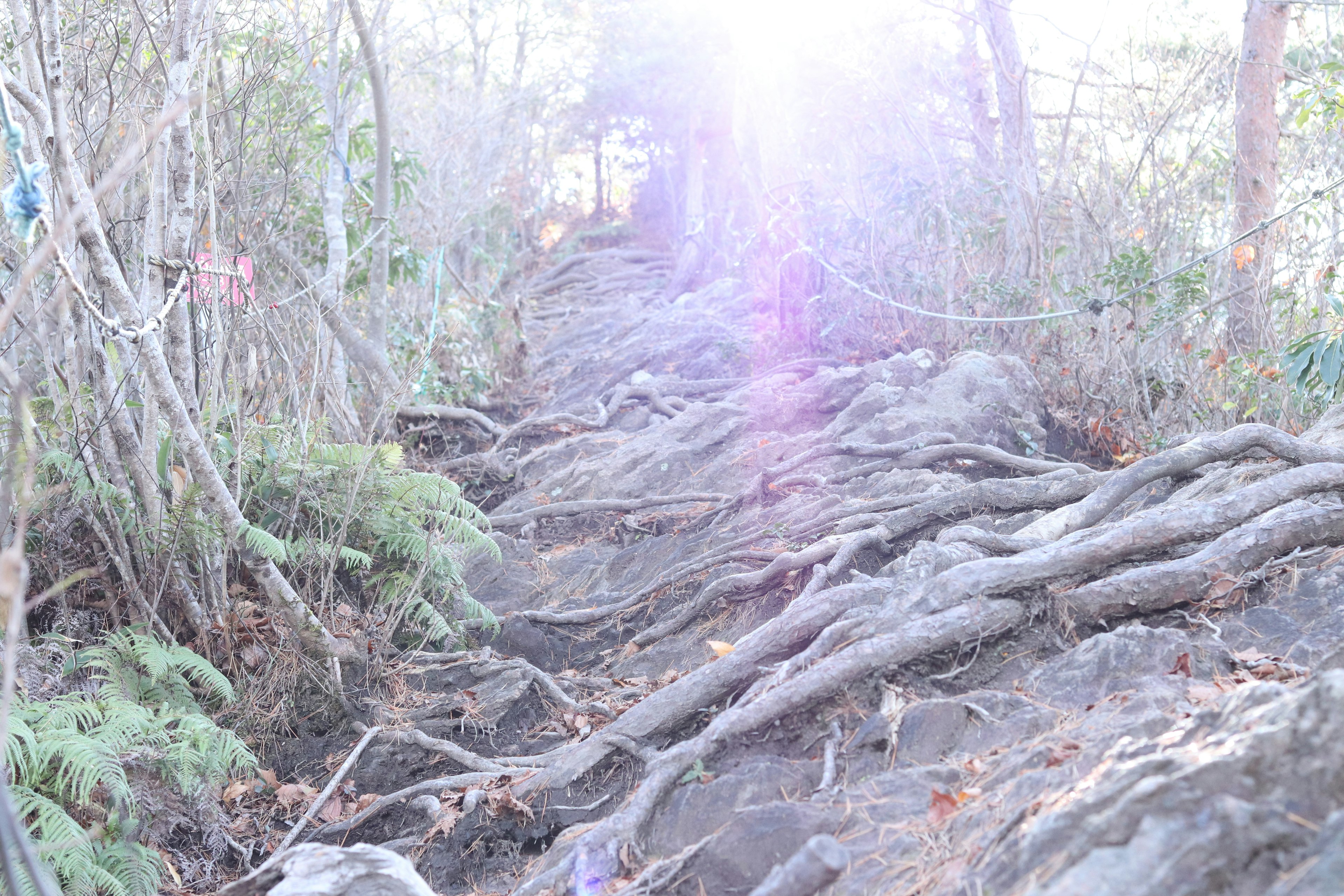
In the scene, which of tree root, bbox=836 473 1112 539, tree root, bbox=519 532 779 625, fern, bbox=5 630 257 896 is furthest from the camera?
tree root, bbox=519 532 779 625

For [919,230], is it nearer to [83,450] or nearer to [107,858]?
[83,450]

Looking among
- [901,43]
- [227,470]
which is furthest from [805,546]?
[901,43]

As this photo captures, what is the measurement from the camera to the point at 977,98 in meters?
10.2

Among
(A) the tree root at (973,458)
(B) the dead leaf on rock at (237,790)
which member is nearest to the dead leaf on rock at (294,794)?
(B) the dead leaf on rock at (237,790)

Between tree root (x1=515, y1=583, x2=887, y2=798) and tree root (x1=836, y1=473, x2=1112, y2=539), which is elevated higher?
tree root (x1=836, y1=473, x2=1112, y2=539)

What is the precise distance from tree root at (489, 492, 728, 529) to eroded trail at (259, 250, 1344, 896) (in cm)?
40

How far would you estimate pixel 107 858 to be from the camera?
2891 millimetres

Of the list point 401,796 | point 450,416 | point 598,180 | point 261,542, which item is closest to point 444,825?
point 401,796

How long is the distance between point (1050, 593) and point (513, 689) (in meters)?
2.26

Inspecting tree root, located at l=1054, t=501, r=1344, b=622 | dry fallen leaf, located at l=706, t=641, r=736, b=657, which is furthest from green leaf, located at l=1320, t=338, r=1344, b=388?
dry fallen leaf, located at l=706, t=641, r=736, b=657

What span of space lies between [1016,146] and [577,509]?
Answer: 4.77m

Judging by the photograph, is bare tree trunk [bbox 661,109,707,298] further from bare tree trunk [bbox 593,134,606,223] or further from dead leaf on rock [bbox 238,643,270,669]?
dead leaf on rock [bbox 238,643,270,669]

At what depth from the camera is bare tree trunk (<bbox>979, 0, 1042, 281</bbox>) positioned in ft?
25.5

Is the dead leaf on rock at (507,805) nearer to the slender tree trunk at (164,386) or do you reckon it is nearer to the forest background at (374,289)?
the forest background at (374,289)
